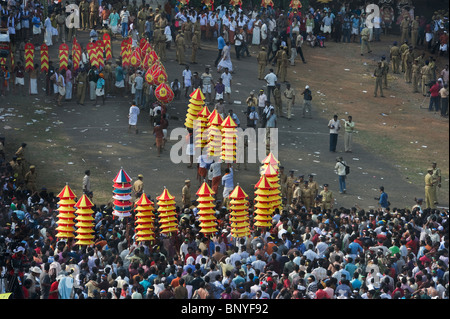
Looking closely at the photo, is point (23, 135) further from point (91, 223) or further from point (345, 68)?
point (345, 68)

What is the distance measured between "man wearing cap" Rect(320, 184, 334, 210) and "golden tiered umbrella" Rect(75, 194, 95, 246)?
6725 mm

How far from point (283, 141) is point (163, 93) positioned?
4.15 meters

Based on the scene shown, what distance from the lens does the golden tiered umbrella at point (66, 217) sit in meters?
22.5

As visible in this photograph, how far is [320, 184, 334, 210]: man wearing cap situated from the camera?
26031 mm

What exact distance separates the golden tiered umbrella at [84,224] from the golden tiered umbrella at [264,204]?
399 centimetres

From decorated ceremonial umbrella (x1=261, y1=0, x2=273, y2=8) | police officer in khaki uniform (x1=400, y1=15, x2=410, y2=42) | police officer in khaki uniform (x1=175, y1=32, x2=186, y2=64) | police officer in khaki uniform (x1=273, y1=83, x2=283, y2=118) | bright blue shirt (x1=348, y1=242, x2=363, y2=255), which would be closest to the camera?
bright blue shirt (x1=348, y1=242, x2=363, y2=255)

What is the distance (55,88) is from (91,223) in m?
12.0

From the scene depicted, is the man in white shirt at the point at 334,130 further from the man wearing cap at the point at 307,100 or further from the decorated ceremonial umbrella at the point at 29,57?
the decorated ceremonial umbrella at the point at 29,57

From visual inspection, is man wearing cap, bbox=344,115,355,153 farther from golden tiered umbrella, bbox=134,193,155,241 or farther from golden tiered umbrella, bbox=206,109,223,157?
golden tiered umbrella, bbox=134,193,155,241

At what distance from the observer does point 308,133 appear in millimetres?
32438

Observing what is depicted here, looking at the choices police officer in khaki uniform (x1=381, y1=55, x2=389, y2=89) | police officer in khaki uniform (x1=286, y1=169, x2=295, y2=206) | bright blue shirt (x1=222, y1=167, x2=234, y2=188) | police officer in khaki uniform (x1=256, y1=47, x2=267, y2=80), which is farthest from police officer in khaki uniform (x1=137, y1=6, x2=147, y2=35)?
police officer in khaki uniform (x1=286, y1=169, x2=295, y2=206)

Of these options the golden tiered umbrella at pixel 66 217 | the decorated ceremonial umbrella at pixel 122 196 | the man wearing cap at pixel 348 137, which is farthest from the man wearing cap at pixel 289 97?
the golden tiered umbrella at pixel 66 217

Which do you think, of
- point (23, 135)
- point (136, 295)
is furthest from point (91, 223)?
point (23, 135)

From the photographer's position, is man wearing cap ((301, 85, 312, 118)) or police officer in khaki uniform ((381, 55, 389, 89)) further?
police officer in khaki uniform ((381, 55, 389, 89))
